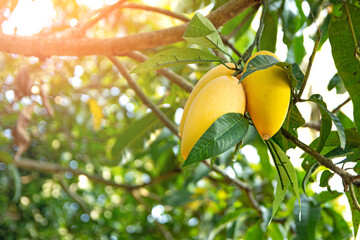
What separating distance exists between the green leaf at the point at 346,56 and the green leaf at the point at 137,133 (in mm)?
Answer: 833

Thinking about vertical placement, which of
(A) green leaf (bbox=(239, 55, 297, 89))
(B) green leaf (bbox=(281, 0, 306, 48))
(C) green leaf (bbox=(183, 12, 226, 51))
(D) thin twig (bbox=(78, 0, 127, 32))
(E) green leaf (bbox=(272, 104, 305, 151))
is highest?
(D) thin twig (bbox=(78, 0, 127, 32))

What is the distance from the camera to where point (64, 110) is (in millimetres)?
2361

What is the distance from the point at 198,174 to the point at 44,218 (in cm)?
146

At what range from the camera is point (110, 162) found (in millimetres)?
1740

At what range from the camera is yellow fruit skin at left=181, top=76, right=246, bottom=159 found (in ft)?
1.67

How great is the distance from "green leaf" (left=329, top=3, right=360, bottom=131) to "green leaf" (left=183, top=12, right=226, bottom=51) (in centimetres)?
25

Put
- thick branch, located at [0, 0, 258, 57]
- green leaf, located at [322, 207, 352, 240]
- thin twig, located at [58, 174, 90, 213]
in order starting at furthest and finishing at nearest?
thin twig, located at [58, 174, 90, 213], green leaf, located at [322, 207, 352, 240], thick branch, located at [0, 0, 258, 57]

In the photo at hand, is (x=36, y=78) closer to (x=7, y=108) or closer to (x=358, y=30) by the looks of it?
(x=7, y=108)

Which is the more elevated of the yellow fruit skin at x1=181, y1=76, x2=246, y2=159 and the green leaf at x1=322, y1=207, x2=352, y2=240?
the yellow fruit skin at x1=181, y1=76, x2=246, y2=159

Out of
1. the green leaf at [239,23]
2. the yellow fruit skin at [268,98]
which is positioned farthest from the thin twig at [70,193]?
the yellow fruit skin at [268,98]

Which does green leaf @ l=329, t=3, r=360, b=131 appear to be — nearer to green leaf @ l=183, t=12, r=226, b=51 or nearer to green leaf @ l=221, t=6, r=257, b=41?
green leaf @ l=183, t=12, r=226, b=51

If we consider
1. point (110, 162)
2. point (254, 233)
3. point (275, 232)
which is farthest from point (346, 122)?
point (110, 162)

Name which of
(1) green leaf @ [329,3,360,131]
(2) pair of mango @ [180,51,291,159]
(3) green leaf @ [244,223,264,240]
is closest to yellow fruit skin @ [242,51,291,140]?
(2) pair of mango @ [180,51,291,159]

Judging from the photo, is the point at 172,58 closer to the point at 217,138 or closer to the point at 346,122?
the point at 217,138
